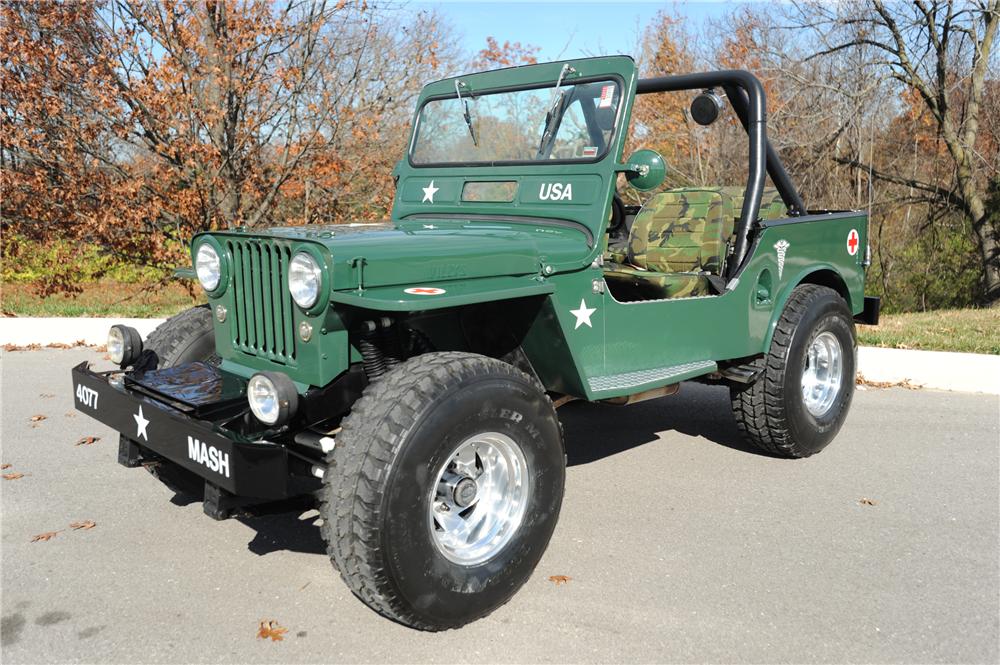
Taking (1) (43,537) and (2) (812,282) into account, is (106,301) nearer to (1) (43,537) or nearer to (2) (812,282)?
(1) (43,537)

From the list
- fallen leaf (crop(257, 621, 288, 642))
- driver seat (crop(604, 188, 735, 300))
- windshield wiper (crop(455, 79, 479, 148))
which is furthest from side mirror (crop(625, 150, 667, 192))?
fallen leaf (crop(257, 621, 288, 642))

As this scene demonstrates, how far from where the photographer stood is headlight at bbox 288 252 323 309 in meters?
2.83

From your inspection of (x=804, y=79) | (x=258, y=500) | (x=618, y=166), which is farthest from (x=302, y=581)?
(x=804, y=79)

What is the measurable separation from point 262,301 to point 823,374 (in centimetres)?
340

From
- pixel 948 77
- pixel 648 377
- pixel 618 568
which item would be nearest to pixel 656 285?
pixel 648 377

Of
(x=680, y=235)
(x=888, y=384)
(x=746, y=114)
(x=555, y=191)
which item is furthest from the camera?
(x=888, y=384)

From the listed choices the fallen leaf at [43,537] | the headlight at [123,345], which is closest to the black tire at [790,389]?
the headlight at [123,345]

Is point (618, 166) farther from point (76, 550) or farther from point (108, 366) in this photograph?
point (108, 366)

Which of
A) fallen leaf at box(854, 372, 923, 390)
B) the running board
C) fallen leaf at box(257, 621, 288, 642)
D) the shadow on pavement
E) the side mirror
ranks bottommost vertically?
fallen leaf at box(257, 621, 288, 642)

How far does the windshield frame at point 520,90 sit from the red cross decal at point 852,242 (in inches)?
79.3

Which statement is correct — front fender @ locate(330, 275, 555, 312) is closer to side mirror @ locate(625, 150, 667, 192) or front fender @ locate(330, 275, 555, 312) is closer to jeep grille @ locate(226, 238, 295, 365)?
jeep grille @ locate(226, 238, 295, 365)

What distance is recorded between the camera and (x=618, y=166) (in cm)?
367

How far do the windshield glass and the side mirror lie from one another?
18cm

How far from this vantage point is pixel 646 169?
3.58 metres
